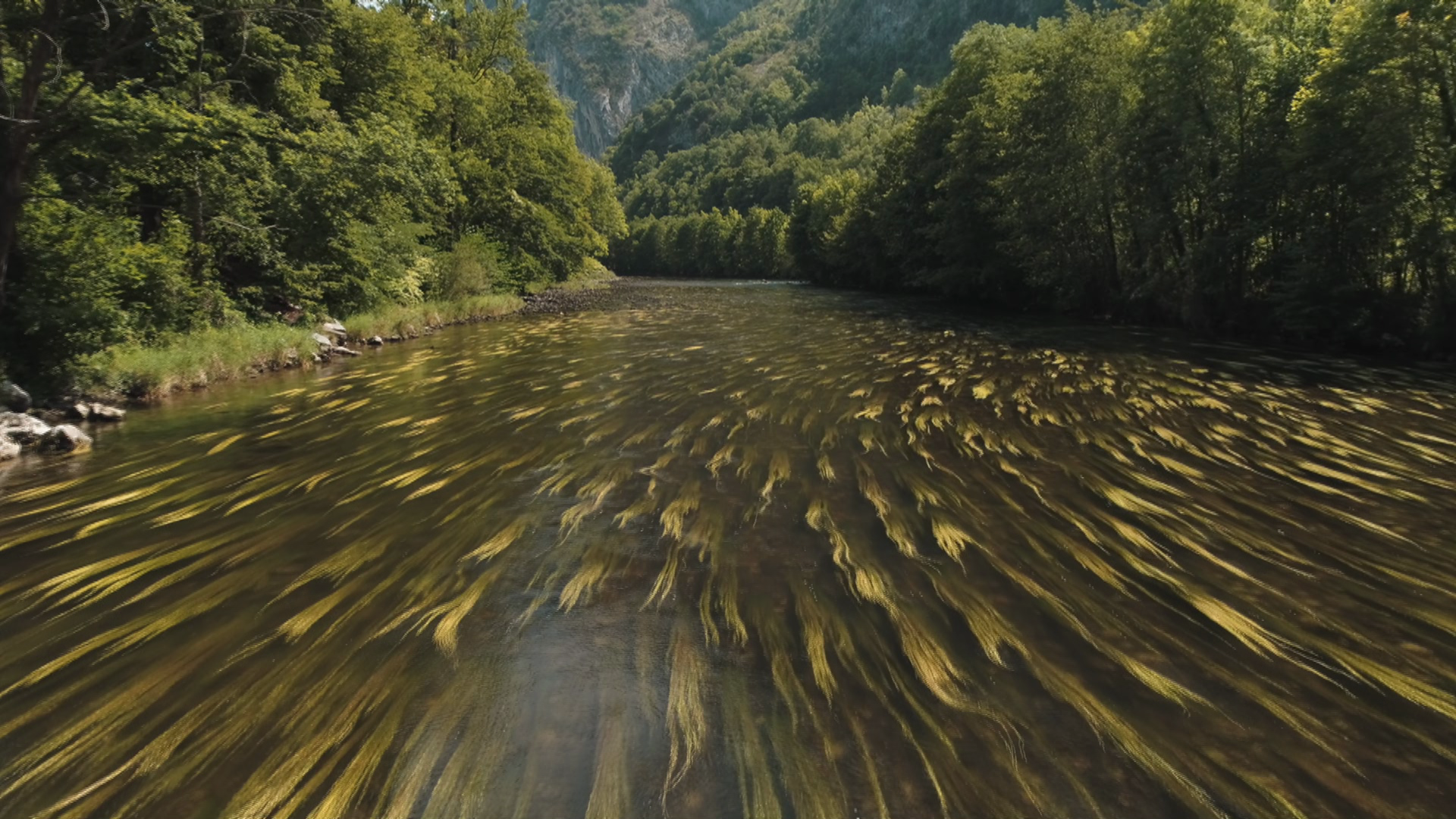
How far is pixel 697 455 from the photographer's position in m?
8.59

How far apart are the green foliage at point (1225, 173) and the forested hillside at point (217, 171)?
24.9 meters

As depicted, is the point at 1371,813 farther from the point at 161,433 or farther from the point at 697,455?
the point at 161,433

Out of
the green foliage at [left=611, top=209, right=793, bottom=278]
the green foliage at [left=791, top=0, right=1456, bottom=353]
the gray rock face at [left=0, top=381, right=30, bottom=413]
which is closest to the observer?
the gray rock face at [left=0, top=381, right=30, bottom=413]

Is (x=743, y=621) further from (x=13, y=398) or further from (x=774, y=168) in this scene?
(x=774, y=168)

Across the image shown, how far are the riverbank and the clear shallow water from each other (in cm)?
335

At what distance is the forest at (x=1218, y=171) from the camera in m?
15.3

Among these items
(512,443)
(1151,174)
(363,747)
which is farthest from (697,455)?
(1151,174)

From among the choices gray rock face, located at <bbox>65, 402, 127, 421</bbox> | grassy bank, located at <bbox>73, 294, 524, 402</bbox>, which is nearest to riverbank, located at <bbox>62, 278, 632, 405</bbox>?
grassy bank, located at <bbox>73, 294, 524, 402</bbox>

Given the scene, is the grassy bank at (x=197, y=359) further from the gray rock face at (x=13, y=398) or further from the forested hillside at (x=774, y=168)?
the forested hillside at (x=774, y=168)

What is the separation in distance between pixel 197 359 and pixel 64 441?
4.96 m

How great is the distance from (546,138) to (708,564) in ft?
146

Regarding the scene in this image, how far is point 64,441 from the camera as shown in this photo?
9.47 meters

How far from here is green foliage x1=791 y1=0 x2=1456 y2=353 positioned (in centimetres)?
1530

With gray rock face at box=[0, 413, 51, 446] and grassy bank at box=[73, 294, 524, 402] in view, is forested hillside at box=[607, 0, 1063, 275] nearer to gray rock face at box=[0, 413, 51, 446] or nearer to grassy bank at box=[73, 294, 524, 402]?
grassy bank at box=[73, 294, 524, 402]
